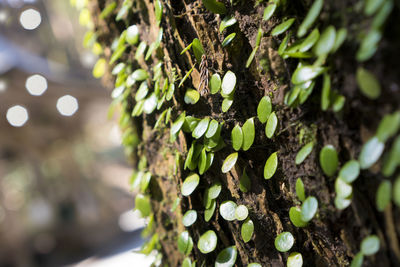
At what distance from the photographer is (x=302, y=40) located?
2.11ft

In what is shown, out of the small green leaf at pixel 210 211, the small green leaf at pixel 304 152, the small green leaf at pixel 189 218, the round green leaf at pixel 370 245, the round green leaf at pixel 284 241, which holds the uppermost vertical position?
the small green leaf at pixel 304 152

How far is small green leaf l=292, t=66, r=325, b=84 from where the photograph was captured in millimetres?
607

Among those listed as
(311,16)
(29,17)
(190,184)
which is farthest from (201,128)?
(29,17)

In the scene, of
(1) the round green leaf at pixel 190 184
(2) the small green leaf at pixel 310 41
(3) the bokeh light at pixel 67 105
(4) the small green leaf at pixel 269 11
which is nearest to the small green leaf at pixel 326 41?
(2) the small green leaf at pixel 310 41

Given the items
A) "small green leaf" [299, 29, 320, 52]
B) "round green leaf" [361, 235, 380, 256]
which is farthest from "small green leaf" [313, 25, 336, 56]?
"round green leaf" [361, 235, 380, 256]

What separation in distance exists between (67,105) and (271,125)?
4792mm

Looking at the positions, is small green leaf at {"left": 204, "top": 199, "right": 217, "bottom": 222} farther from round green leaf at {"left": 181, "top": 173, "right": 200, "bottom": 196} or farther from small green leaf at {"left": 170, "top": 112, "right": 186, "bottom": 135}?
small green leaf at {"left": 170, "top": 112, "right": 186, "bottom": 135}

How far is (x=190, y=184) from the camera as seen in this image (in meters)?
0.88

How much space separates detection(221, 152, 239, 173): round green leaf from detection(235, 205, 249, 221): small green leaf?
0.10m

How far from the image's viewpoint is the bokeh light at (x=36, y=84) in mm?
4121

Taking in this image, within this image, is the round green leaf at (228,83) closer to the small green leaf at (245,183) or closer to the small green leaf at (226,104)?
the small green leaf at (226,104)

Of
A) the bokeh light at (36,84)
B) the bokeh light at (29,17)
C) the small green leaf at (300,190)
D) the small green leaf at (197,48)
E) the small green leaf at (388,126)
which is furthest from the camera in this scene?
the bokeh light at (36,84)

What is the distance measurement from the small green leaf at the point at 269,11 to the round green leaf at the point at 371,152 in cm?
30

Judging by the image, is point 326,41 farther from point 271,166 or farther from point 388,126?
point 271,166
